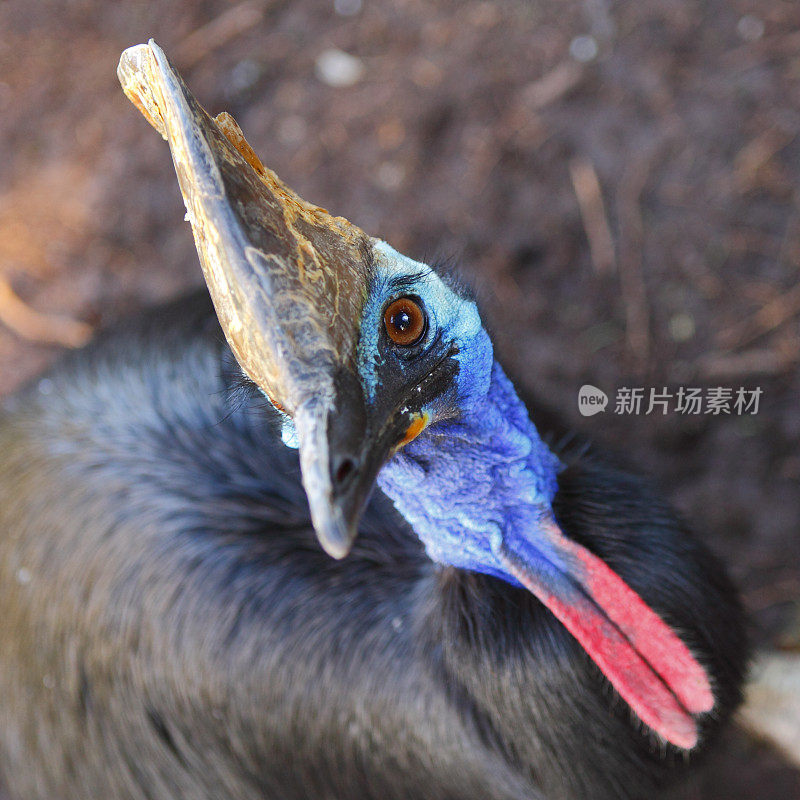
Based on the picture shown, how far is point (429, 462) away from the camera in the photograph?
35.7 inches

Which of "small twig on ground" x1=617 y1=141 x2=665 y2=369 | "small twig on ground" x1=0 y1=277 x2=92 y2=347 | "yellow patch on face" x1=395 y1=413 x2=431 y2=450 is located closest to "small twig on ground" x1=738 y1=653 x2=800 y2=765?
"small twig on ground" x1=617 y1=141 x2=665 y2=369

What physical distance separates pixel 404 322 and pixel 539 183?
5.08 ft

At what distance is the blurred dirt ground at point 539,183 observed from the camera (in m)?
1.98

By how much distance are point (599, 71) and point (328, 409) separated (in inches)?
75.3

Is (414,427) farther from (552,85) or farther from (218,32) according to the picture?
(218,32)

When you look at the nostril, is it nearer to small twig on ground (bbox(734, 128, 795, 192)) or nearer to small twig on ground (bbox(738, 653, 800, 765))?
small twig on ground (bbox(738, 653, 800, 765))

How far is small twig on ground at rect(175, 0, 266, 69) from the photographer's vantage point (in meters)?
2.50

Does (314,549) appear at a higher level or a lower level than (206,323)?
lower

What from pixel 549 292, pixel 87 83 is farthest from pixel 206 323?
pixel 87 83

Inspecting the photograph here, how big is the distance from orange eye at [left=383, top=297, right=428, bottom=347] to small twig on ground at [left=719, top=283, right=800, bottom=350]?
146 cm

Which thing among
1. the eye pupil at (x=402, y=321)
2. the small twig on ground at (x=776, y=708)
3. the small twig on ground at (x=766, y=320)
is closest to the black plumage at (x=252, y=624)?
the eye pupil at (x=402, y=321)

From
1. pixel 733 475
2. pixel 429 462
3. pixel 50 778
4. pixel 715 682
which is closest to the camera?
pixel 429 462

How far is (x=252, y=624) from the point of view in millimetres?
1269

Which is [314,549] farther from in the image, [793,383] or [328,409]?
[793,383]
